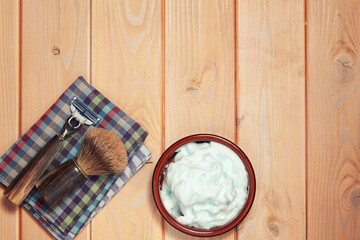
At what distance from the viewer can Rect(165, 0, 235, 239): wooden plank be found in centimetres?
72

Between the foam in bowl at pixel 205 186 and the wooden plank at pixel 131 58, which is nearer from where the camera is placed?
the foam in bowl at pixel 205 186

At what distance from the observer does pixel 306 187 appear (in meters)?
0.72

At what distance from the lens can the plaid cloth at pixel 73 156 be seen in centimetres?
69

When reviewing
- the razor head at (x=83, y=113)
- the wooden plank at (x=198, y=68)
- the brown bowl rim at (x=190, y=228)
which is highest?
the wooden plank at (x=198, y=68)

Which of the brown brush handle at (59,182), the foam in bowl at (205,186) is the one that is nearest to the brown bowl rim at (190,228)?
the foam in bowl at (205,186)

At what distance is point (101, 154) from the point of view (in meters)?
0.64

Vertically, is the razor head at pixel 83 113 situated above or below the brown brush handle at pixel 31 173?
above

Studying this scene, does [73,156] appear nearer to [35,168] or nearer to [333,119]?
[35,168]

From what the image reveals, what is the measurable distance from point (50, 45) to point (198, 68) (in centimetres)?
31

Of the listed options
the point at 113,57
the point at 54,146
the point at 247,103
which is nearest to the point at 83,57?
the point at 113,57

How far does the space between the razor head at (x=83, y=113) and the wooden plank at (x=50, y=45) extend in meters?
0.05

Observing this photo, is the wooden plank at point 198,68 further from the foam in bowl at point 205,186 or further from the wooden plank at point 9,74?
the wooden plank at point 9,74

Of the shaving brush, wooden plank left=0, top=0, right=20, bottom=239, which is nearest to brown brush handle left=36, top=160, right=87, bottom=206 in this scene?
the shaving brush

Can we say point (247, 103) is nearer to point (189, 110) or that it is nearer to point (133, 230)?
point (189, 110)
